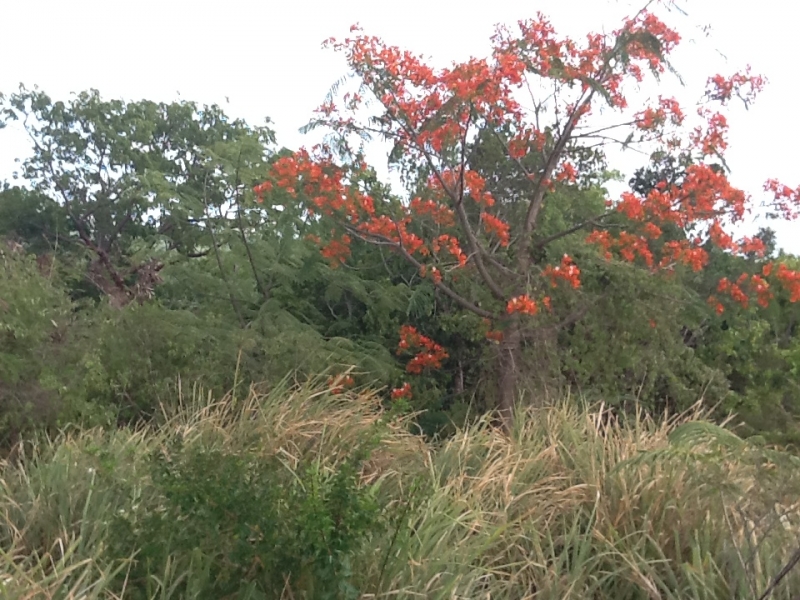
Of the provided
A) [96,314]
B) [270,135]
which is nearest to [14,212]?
[270,135]

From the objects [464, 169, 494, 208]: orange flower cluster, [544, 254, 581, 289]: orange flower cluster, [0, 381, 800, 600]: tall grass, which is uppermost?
[464, 169, 494, 208]: orange flower cluster

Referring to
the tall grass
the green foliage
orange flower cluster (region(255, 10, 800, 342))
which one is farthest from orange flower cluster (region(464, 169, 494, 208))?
the green foliage

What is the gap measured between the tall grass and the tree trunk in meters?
1.22

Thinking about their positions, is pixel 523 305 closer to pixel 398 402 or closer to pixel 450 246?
pixel 450 246

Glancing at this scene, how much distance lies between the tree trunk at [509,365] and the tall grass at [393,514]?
1217 mm

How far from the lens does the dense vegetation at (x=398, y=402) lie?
9.48 feet

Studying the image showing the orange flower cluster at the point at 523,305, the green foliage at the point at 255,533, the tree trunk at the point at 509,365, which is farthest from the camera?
the tree trunk at the point at 509,365

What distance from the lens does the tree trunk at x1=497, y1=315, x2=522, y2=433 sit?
233 inches

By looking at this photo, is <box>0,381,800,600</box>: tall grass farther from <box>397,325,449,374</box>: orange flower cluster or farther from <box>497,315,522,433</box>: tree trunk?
<box>397,325,449,374</box>: orange flower cluster

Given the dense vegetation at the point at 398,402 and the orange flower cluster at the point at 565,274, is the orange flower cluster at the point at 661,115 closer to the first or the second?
the dense vegetation at the point at 398,402

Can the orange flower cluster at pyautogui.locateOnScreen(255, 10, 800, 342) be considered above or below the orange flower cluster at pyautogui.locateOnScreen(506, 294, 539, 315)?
above

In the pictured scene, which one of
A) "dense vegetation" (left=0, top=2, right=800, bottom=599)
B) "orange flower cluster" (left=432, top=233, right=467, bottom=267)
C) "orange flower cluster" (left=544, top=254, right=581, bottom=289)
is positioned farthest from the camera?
"orange flower cluster" (left=432, top=233, right=467, bottom=267)

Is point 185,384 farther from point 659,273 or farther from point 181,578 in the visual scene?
point 659,273

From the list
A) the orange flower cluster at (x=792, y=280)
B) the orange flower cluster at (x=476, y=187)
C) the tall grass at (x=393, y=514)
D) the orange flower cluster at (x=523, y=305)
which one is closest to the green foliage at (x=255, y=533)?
the tall grass at (x=393, y=514)
